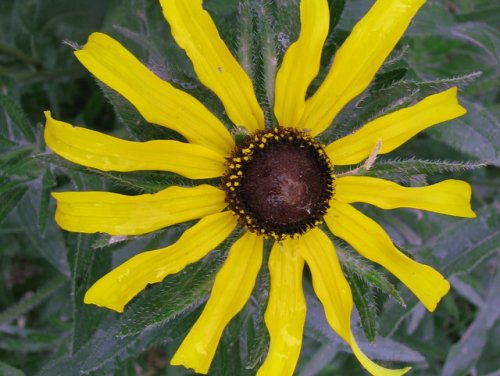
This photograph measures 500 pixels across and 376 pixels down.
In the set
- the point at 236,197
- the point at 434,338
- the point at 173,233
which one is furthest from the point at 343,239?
the point at 434,338

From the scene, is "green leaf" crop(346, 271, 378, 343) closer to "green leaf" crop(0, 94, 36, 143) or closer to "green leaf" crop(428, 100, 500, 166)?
"green leaf" crop(428, 100, 500, 166)

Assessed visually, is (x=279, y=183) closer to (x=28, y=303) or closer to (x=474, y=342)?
(x=28, y=303)

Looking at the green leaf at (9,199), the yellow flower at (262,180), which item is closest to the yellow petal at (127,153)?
the yellow flower at (262,180)

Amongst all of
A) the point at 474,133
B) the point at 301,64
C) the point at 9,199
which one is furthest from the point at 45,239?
the point at 474,133

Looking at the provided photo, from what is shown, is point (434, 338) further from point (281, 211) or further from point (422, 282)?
point (281, 211)

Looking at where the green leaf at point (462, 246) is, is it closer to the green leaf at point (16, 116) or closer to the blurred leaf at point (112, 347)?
the blurred leaf at point (112, 347)

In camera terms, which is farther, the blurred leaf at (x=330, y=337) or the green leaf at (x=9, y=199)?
the blurred leaf at (x=330, y=337)

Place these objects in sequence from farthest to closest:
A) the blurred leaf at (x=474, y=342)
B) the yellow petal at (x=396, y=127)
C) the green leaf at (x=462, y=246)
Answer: the blurred leaf at (x=474, y=342) < the green leaf at (x=462, y=246) < the yellow petal at (x=396, y=127)
